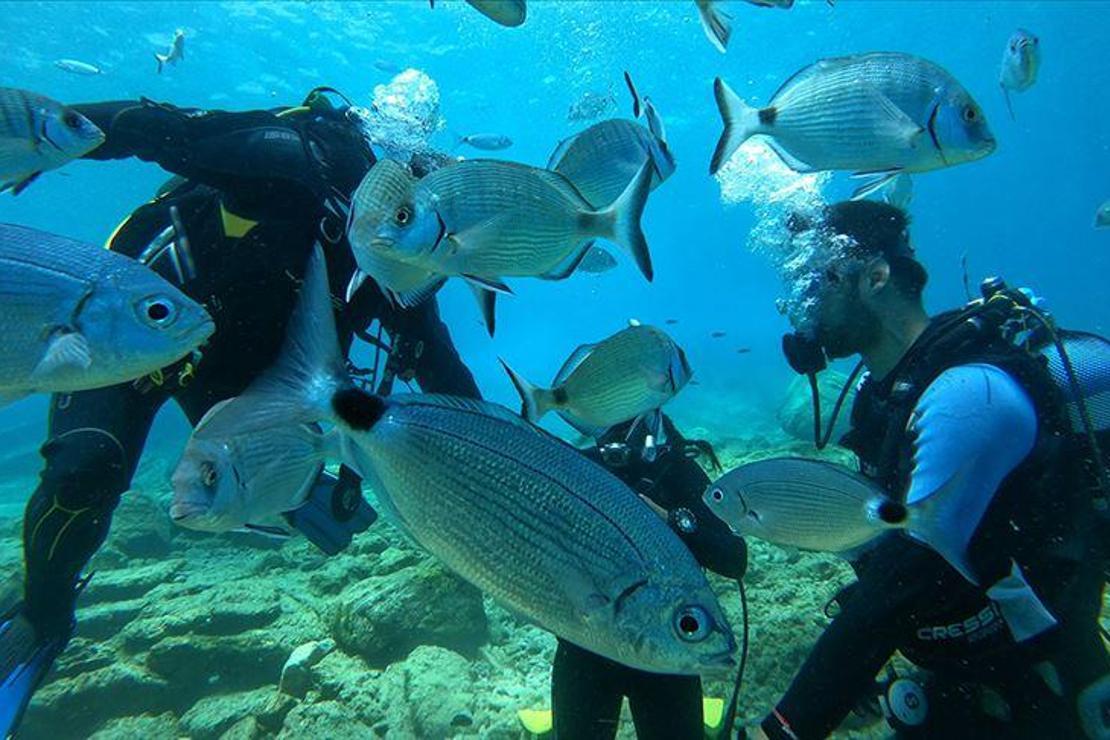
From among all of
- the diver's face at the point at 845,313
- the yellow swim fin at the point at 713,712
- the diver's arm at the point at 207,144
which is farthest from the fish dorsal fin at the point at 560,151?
the yellow swim fin at the point at 713,712

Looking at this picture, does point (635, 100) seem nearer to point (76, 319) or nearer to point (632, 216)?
point (632, 216)

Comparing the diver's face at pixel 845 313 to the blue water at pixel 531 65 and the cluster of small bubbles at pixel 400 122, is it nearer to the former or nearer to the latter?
the blue water at pixel 531 65

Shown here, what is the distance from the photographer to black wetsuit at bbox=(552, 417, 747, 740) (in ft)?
10.6

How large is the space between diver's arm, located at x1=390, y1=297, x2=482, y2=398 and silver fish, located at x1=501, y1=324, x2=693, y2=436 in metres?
1.59

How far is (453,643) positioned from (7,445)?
108 ft

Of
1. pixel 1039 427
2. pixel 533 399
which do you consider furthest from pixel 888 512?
pixel 533 399

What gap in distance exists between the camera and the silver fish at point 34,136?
206 cm

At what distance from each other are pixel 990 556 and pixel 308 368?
2.94 metres

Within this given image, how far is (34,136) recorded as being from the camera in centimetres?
211

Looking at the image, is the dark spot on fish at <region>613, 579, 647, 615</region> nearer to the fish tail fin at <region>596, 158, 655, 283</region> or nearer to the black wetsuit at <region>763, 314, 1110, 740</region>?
the fish tail fin at <region>596, 158, 655, 283</region>

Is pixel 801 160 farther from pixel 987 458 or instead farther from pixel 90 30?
pixel 90 30

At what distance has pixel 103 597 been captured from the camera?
683cm

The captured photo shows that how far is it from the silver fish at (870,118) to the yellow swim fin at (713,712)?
3326 millimetres

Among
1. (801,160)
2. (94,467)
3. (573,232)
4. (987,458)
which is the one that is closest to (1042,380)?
(987,458)
